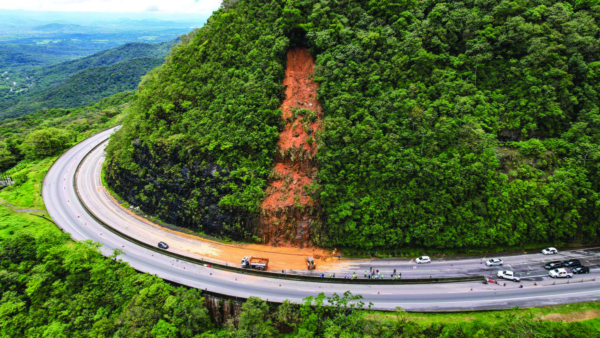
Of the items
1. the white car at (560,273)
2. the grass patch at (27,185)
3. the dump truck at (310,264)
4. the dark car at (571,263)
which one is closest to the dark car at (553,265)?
the dark car at (571,263)

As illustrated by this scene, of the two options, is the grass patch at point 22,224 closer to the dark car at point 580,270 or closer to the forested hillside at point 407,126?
the forested hillside at point 407,126

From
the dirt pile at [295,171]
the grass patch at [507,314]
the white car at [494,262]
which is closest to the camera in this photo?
the grass patch at [507,314]

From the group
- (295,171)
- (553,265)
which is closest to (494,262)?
(553,265)

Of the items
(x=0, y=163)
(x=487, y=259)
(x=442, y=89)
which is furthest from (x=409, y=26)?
(x=0, y=163)

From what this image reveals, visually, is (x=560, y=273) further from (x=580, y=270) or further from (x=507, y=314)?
(x=507, y=314)

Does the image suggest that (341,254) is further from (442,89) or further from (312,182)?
(442,89)

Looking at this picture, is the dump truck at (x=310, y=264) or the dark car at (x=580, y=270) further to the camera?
the dump truck at (x=310, y=264)

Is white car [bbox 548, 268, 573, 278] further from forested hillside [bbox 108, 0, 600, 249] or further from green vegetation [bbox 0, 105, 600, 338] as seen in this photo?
forested hillside [bbox 108, 0, 600, 249]
